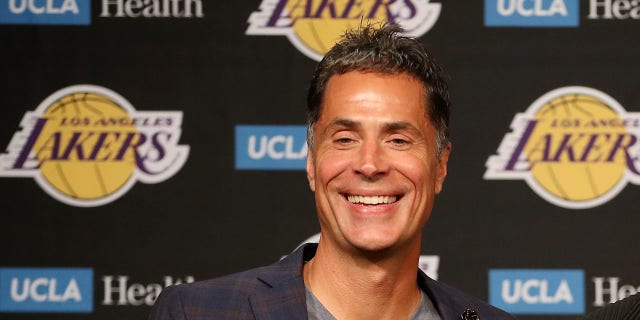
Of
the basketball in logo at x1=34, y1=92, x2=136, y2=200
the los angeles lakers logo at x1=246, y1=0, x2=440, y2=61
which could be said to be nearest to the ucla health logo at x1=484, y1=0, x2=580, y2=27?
the los angeles lakers logo at x1=246, y1=0, x2=440, y2=61

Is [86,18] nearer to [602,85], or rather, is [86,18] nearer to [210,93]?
[210,93]

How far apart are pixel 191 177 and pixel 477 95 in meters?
0.88

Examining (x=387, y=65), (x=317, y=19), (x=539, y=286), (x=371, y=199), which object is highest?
(x=317, y=19)

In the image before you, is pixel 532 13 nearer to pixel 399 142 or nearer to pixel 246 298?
pixel 399 142

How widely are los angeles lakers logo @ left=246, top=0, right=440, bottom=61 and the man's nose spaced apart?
1.28m

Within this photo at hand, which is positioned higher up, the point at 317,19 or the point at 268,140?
the point at 317,19

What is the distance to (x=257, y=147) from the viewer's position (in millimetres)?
2961

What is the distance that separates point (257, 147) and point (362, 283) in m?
1.23

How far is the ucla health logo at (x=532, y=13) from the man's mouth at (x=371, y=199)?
1.35m

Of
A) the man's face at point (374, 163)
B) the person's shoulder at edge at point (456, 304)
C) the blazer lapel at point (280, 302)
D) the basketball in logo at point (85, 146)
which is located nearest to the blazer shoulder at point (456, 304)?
the person's shoulder at edge at point (456, 304)

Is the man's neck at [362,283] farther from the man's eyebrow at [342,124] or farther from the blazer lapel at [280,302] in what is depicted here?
the man's eyebrow at [342,124]

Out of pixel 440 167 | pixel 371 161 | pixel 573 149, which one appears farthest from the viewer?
pixel 573 149

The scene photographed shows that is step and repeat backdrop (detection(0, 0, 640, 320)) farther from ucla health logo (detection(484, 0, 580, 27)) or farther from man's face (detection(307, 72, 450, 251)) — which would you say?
man's face (detection(307, 72, 450, 251))

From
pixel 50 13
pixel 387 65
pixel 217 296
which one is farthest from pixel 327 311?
pixel 50 13
